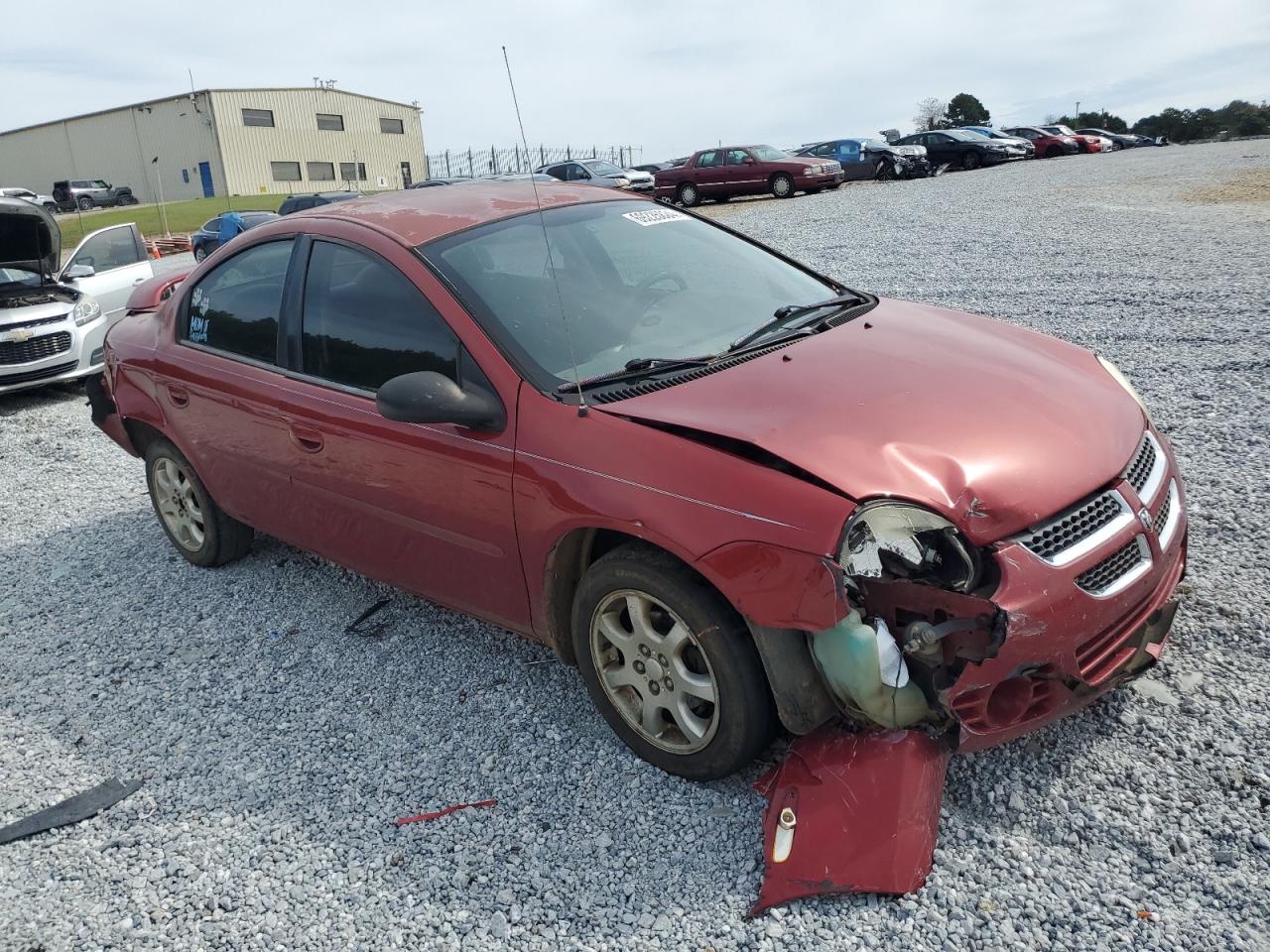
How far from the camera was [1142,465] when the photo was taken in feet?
9.47

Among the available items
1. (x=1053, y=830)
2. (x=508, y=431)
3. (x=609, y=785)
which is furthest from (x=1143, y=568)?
(x=508, y=431)

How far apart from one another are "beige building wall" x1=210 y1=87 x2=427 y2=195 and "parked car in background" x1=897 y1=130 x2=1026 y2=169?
114 ft

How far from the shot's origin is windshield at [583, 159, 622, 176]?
26.4 metres

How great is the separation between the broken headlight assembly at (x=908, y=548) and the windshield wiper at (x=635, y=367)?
36.2 inches

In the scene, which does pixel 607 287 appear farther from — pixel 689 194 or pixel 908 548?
pixel 689 194

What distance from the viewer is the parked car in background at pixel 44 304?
27.1 ft

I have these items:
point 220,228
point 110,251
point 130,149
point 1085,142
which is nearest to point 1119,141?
point 1085,142

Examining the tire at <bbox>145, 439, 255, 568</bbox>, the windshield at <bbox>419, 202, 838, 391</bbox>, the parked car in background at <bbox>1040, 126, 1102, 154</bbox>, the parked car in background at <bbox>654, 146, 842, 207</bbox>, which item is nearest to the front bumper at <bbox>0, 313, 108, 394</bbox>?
the tire at <bbox>145, 439, 255, 568</bbox>

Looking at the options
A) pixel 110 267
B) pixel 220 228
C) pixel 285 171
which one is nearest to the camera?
pixel 110 267

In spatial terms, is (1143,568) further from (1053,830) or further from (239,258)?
(239,258)

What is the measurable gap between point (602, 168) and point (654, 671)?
1016 inches

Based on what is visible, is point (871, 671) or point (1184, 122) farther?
point (1184, 122)

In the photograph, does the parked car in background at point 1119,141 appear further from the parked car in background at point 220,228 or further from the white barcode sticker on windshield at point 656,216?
the white barcode sticker on windshield at point 656,216

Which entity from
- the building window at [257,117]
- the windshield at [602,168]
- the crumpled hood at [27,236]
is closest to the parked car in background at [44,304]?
the crumpled hood at [27,236]
